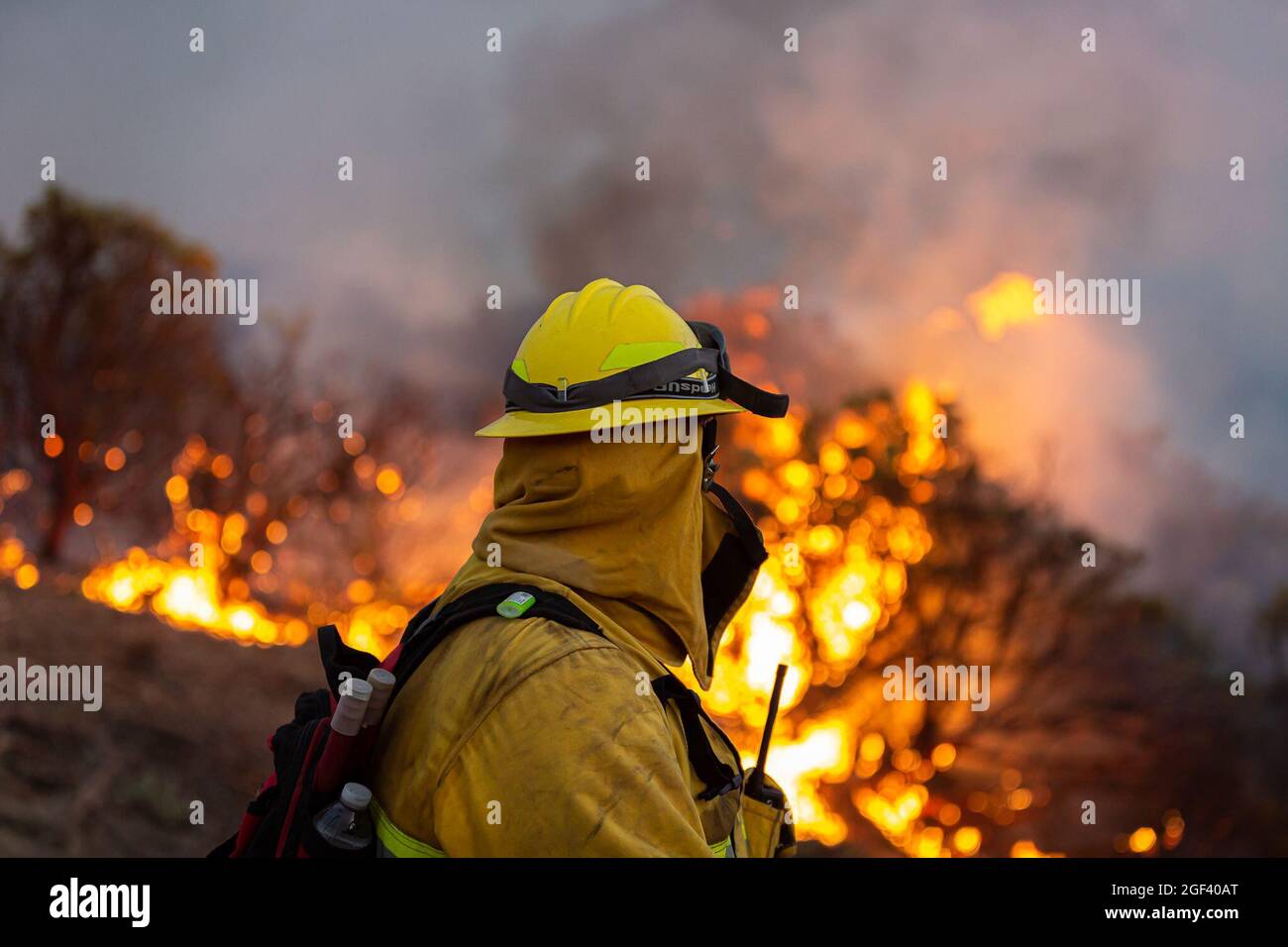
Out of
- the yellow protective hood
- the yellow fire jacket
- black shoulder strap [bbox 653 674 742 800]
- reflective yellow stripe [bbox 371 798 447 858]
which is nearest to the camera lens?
the yellow fire jacket

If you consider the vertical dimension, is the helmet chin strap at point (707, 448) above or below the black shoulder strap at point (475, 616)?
above

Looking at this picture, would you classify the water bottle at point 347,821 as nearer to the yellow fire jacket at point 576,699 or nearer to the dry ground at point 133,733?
the yellow fire jacket at point 576,699

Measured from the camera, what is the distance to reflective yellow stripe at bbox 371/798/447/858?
238 centimetres

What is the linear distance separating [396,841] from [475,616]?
494 mm

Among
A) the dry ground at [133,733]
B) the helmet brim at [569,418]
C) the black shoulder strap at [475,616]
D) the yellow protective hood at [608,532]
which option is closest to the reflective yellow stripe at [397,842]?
the black shoulder strap at [475,616]

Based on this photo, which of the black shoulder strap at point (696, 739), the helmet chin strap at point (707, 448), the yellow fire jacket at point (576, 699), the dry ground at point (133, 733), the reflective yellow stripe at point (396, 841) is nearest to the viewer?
the yellow fire jacket at point (576, 699)

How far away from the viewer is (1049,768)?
17.8m

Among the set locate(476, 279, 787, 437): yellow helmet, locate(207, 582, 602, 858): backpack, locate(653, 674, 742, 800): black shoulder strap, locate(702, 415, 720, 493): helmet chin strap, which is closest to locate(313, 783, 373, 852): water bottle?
locate(207, 582, 602, 858): backpack

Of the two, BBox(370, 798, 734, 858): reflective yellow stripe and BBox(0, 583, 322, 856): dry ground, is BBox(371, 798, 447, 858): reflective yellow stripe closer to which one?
BBox(370, 798, 734, 858): reflective yellow stripe

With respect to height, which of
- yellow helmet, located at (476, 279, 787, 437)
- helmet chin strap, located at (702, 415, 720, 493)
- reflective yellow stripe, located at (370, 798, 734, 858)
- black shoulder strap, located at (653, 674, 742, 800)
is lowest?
reflective yellow stripe, located at (370, 798, 734, 858)

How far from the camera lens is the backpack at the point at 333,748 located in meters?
2.46

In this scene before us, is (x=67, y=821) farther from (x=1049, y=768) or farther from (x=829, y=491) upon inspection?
(x=1049, y=768)

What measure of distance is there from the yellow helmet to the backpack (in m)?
0.45
